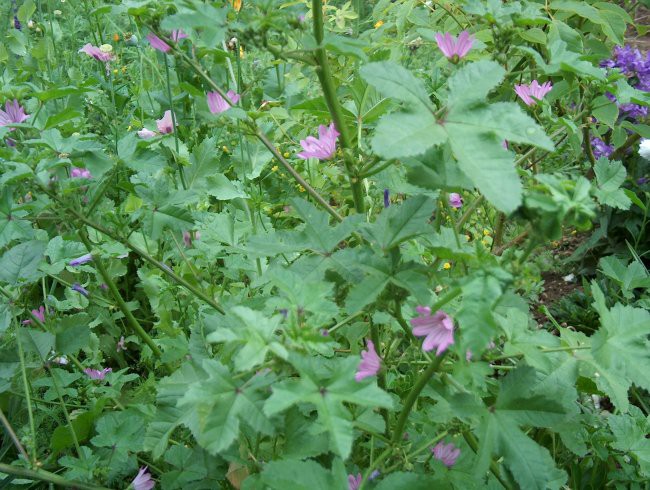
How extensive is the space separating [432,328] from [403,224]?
167 millimetres

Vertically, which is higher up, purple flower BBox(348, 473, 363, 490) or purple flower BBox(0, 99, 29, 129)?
purple flower BBox(0, 99, 29, 129)

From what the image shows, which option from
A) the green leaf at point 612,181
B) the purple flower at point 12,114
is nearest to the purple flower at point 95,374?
the purple flower at point 12,114

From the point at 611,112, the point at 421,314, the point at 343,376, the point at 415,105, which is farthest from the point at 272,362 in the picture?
the point at 611,112

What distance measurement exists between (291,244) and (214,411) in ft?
1.15

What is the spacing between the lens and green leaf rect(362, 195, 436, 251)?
998mm

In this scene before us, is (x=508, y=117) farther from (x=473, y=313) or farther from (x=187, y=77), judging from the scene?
(x=187, y=77)

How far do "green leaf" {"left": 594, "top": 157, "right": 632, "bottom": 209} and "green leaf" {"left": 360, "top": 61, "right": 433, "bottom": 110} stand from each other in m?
0.56

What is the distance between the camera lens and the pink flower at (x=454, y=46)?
1.19 meters

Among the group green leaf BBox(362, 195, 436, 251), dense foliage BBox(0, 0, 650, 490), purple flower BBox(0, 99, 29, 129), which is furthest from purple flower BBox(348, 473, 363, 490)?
purple flower BBox(0, 99, 29, 129)

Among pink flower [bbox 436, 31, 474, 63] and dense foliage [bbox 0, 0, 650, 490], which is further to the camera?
pink flower [bbox 436, 31, 474, 63]

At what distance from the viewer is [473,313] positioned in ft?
2.51

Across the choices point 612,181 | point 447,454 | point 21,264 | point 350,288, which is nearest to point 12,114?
point 21,264

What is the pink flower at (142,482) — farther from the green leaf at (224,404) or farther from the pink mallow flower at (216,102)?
the pink mallow flower at (216,102)

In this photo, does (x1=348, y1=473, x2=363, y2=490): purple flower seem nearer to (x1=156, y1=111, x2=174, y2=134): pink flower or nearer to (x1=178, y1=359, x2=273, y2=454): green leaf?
(x1=178, y1=359, x2=273, y2=454): green leaf
